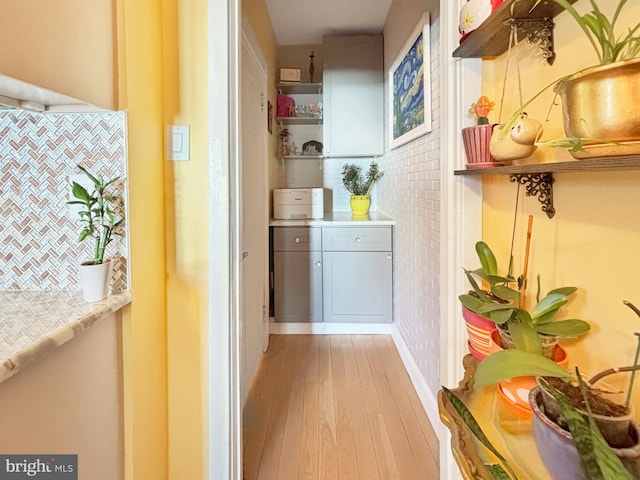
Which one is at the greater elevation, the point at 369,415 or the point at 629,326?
the point at 629,326

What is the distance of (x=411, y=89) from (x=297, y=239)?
1465 mm

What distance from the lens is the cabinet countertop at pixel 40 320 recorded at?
725mm

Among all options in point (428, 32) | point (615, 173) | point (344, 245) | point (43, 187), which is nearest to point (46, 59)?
point (43, 187)

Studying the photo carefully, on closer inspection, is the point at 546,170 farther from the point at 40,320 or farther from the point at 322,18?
the point at 322,18

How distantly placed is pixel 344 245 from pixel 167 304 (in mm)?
1962

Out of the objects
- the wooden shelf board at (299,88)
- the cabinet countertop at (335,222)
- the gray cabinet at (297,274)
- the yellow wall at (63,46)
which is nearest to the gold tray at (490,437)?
the yellow wall at (63,46)

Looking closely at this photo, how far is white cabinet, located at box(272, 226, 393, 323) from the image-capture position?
3.12m

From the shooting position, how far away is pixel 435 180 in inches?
73.7

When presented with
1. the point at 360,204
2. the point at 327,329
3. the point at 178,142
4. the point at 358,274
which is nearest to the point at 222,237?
the point at 178,142

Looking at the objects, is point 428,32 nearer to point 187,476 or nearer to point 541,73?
point 541,73

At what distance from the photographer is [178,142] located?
4.22 ft

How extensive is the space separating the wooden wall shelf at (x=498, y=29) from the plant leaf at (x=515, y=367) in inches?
28.8

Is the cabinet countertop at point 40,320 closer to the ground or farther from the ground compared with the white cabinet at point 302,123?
closer to the ground

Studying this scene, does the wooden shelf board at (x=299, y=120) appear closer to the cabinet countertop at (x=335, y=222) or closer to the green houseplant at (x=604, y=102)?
the cabinet countertop at (x=335, y=222)
